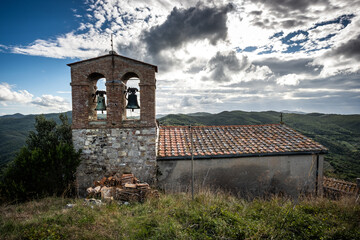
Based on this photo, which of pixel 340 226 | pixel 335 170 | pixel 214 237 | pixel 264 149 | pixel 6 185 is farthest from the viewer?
pixel 335 170

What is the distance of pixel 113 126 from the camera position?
6594 millimetres

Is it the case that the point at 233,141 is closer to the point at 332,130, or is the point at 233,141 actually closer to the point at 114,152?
the point at 114,152

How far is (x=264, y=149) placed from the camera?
24.7 feet

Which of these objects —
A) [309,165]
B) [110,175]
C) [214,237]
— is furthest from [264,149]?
[110,175]

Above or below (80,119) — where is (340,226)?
below

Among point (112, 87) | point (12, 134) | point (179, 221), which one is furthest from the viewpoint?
point (12, 134)

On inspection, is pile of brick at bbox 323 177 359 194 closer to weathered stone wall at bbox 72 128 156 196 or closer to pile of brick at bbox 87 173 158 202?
weathered stone wall at bbox 72 128 156 196

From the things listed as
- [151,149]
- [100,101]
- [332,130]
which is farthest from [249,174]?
[332,130]

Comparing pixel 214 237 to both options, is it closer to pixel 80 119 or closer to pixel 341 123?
pixel 80 119

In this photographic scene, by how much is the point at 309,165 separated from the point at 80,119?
33.3 ft

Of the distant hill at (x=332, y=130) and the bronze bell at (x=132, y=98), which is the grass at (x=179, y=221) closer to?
the bronze bell at (x=132, y=98)

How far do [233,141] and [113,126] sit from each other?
219 inches

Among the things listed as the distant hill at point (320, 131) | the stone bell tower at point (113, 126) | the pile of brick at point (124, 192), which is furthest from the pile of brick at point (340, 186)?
the pile of brick at point (124, 192)

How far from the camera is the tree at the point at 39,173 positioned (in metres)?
5.14
